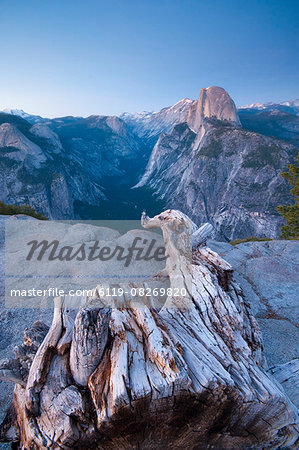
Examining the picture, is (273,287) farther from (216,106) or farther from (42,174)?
(216,106)

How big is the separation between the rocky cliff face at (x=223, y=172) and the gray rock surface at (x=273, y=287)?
64.2 metres

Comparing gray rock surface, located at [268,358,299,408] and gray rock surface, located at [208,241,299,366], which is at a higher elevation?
gray rock surface, located at [268,358,299,408]

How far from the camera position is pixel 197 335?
14.3 ft

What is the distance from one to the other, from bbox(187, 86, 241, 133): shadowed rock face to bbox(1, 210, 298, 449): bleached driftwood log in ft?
400

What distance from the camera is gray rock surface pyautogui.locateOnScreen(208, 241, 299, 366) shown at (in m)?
6.63

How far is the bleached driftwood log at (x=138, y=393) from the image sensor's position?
9.14 feet

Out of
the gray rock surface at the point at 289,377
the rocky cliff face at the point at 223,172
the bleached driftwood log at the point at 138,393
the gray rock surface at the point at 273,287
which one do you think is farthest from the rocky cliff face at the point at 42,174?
the gray rock surface at the point at 289,377

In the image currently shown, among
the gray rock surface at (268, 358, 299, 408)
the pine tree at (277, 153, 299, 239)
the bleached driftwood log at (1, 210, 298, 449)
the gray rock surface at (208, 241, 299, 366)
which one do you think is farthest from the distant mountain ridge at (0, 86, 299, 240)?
the gray rock surface at (268, 358, 299, 408)

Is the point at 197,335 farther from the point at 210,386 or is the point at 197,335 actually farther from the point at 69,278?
the point at 69,278

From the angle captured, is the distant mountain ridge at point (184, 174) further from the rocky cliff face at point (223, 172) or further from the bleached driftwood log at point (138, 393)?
the bleached driftwood log at point (138, 393)

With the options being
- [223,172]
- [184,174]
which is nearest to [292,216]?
[223,172]

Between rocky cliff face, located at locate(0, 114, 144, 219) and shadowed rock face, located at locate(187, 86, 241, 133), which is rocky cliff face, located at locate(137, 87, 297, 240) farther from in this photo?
rocky cliff face, located at locate(0, 114, 144, 219)

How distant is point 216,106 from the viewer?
361ft

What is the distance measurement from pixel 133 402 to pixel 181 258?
5512 millimetres
